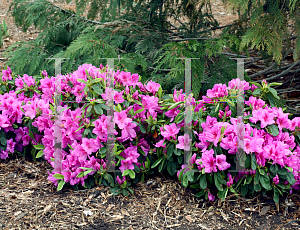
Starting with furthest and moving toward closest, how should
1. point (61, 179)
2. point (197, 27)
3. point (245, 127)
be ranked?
point (197, 27)
point (61, 179)
point (245, 127)

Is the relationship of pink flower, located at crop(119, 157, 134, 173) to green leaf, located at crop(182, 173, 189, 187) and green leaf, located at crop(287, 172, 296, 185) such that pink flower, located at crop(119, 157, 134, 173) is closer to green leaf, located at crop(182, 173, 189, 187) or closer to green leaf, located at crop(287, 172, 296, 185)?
green leaf, located at crop(182, 173, 189, 187)

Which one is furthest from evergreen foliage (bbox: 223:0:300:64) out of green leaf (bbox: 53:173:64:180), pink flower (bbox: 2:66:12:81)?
pink flower (bbox: 2:66:12:81)

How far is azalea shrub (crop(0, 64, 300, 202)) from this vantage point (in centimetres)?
186

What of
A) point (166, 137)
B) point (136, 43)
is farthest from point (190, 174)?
→ point (136, 43)

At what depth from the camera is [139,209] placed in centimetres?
191

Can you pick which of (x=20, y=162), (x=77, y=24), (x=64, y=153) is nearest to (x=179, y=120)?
(x=64, y=153)

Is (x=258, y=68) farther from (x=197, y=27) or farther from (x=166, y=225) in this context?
(x=166, y=225)

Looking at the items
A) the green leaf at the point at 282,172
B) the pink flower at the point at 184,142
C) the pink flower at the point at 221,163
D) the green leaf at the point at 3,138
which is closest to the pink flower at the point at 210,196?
the pink flower at the point at 221,163

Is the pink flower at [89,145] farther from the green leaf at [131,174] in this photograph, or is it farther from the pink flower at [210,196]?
the pink flower at [210,196]

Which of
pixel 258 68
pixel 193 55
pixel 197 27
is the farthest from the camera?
pixel 258 68

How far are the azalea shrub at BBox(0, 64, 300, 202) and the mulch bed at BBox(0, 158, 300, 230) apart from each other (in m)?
0.08

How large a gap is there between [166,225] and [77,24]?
258 cm

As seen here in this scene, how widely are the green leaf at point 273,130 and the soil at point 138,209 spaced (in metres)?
0.44

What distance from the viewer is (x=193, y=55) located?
7.98 ft
